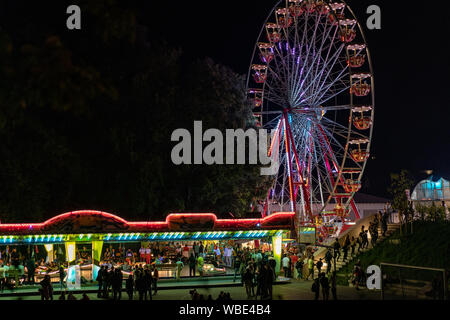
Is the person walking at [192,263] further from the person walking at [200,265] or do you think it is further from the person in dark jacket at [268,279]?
the person in dark jacket at [268,279]

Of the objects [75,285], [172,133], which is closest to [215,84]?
[172,133]

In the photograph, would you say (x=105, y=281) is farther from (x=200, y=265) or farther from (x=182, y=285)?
(x=200, y=265)

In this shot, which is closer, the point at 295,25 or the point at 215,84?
the point at 215,84

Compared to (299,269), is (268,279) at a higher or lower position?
higher

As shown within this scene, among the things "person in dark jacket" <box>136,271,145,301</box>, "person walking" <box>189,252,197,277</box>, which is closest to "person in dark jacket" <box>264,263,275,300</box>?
"person in dark jacket" <box>136,271,145,301</box>

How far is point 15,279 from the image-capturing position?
83.6 feet

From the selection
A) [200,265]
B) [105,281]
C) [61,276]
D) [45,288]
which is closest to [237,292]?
[200,265]

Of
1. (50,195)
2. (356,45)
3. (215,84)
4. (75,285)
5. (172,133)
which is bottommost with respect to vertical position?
(75,285)

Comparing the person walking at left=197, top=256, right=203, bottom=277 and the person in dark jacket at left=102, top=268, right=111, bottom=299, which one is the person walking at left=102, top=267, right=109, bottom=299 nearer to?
the person in dark jacket at left=102, top=268, right=111, bottom=299

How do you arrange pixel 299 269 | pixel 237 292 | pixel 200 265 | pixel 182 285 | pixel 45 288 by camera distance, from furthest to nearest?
1. pixel 299 269
2. pixel 200 265
3. pixel 182 285
4. pixel 237 292
5. pixel 45 288

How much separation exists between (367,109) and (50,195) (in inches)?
834

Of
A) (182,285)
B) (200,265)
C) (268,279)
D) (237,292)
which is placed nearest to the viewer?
(268,279)
